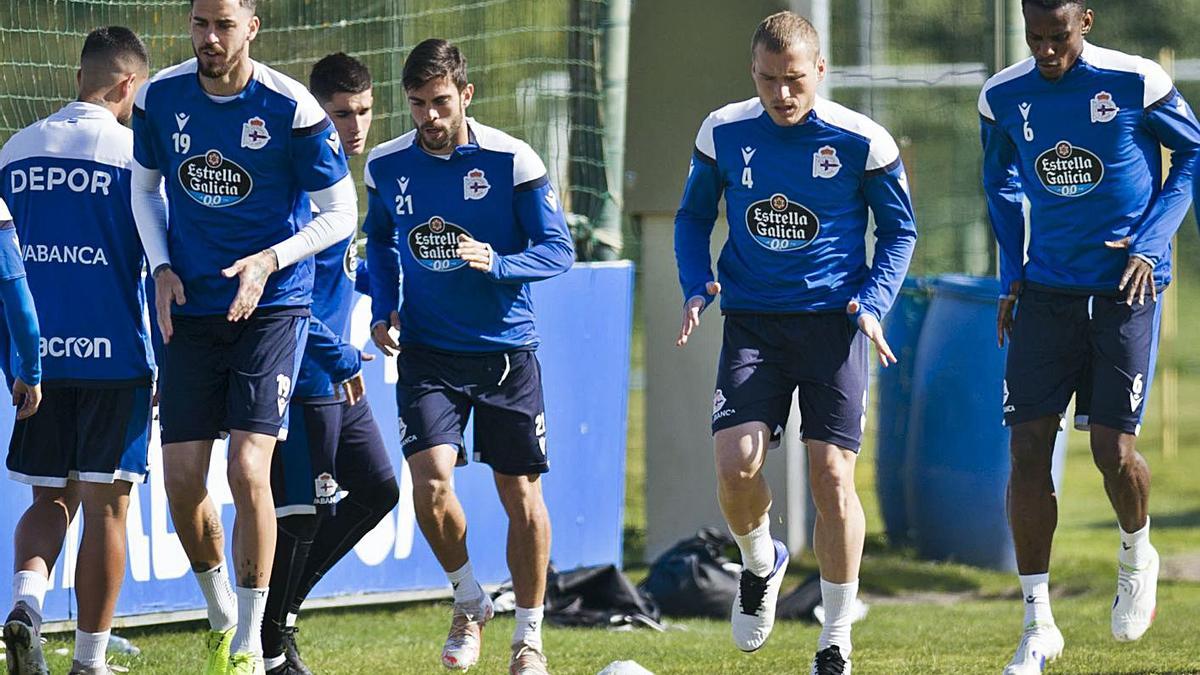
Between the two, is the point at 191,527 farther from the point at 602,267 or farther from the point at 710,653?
the point at 602,267

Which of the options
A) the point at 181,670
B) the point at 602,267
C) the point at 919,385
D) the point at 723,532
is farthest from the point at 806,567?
the point at 181,670

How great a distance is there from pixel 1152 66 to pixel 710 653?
10.3 feet

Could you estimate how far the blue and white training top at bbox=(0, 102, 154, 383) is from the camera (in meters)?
6.09

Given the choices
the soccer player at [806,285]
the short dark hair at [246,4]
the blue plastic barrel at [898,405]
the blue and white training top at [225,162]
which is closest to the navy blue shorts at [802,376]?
the soccer player at [806,285]

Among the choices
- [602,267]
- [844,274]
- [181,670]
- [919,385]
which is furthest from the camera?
[919,385]

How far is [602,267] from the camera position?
9.92m

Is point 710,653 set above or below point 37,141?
below

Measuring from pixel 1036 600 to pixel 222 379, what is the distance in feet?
10.1

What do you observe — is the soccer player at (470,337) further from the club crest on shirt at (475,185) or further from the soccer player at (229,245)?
the soccer player at (229,245)

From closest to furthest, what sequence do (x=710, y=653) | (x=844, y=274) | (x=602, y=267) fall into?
1. (x=844, y=274)
2. (x=710, y=653)
3. (x=602, y=267)

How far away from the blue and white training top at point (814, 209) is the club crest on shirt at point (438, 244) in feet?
3.40

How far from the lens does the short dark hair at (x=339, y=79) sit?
6770mm

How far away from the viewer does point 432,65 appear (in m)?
6.21

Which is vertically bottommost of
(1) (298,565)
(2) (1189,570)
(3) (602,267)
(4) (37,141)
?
(2) (1189,570)
